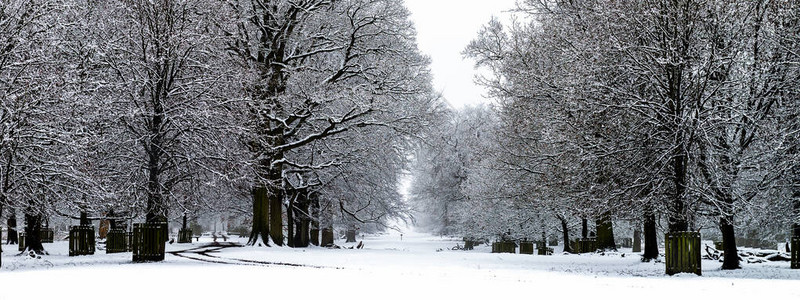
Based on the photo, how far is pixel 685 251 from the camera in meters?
14.9

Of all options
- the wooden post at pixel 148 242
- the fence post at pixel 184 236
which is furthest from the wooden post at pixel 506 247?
the wooden post at pixel 148 242

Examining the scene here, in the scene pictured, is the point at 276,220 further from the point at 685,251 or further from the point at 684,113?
the point at 684,113

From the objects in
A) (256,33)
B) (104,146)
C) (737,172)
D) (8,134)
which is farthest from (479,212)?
(8,134)

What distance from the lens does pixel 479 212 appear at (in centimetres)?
3922

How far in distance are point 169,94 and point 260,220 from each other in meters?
8.38

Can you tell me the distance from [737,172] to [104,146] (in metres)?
15.8

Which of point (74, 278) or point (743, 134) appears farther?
point (743, 134)

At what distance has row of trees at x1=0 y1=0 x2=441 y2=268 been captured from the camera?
14734 mm

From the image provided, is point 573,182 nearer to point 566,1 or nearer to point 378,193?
point 566,1

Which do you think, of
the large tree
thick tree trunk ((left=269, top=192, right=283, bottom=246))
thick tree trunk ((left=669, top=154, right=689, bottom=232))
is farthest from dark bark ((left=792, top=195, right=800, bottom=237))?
thick tree trunk ((left=269, top=192, right=283, bottom=246))

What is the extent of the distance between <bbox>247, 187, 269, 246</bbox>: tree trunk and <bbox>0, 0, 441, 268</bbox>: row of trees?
75 millimetres

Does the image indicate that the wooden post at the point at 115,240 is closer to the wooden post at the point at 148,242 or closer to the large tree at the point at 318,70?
the large tree at the point at 318,70

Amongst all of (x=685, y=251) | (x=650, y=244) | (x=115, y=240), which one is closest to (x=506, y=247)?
(x=650, y=244)

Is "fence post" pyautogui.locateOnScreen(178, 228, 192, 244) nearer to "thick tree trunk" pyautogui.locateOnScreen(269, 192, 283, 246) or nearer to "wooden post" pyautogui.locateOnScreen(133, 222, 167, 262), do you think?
"thick tree trunk" pyautogui.locateOnScreen(269, 192, 283, 246)
